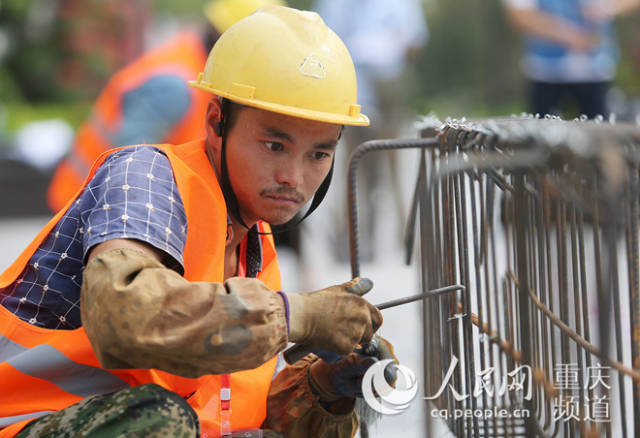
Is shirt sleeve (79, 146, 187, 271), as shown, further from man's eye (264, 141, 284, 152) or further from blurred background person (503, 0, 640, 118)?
blurred background person (503, 0, 640, 118)

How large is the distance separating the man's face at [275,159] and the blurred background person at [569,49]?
355 centimetres

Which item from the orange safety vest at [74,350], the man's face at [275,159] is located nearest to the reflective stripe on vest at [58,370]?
the orange safety vest at [74,350]

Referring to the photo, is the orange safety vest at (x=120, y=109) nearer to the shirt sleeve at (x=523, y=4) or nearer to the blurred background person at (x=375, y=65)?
the shirt sleeve at (x=523, y=4)

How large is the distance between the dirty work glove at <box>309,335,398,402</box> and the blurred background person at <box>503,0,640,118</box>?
343 centimetres

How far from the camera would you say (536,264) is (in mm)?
2020

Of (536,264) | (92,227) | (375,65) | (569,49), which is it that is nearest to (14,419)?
(92,227)

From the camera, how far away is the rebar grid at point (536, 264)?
1433 mm

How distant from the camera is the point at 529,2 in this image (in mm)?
5375

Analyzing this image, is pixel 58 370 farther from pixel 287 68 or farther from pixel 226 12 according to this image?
pixel 226 12

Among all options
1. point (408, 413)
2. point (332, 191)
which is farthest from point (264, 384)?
point (332, 191)

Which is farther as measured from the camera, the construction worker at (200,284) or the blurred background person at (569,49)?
the blurred background person at (569,49)

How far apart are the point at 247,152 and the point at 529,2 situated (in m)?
3.82

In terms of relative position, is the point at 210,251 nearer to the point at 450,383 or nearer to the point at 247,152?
the point at 247,152

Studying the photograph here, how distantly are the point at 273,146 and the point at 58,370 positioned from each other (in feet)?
2.28
